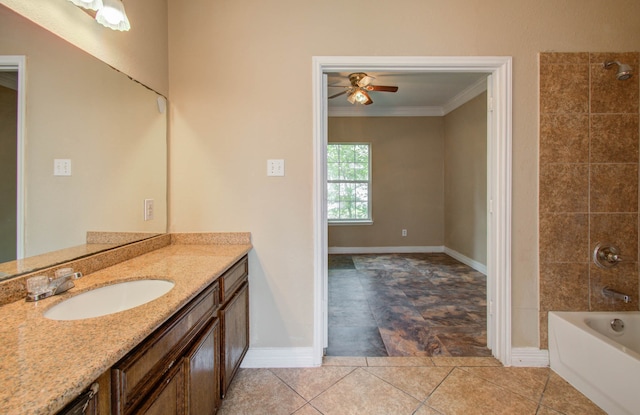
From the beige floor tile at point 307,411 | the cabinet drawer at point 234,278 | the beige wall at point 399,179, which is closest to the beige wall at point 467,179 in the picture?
the beige wall at point 399,179

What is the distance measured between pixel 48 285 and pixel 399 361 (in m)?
1.94

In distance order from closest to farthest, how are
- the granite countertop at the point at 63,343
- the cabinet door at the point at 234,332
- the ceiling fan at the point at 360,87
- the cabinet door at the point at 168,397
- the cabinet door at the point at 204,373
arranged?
the granite countertop at the point at 63,343, the cabinet door at the point at 168,397, the cabinet door at the point at 204,373, the cabinet door at the point at 234,332, the ceiling fan at the point at 360,87

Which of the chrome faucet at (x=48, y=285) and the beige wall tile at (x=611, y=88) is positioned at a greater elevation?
the beige wall tile at (x=611, y=88)

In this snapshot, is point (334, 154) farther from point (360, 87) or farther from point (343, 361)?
point (343, 361)

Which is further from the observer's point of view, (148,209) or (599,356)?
(148,209)

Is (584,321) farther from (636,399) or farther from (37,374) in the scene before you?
(37,374)

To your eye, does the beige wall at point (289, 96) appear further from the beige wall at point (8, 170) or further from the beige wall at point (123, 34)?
the beige wall at point (8, 170)

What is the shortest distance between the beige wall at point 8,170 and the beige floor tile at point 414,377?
191 cm

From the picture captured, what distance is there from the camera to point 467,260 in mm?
4375

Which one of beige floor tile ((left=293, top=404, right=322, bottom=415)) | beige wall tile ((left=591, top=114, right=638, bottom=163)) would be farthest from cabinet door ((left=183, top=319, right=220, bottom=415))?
beige wall tile ((left=591, top=114, right=638, bottom=163))

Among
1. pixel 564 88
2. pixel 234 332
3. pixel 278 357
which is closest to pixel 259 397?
pixel 278 357

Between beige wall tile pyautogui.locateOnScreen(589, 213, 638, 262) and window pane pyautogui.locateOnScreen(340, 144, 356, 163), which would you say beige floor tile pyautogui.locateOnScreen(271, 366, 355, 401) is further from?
window pane pyautogui.locateOnScreen(340, 144, 356, 163)

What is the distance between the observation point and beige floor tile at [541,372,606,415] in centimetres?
146

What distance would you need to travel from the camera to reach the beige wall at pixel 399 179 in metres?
5.13
